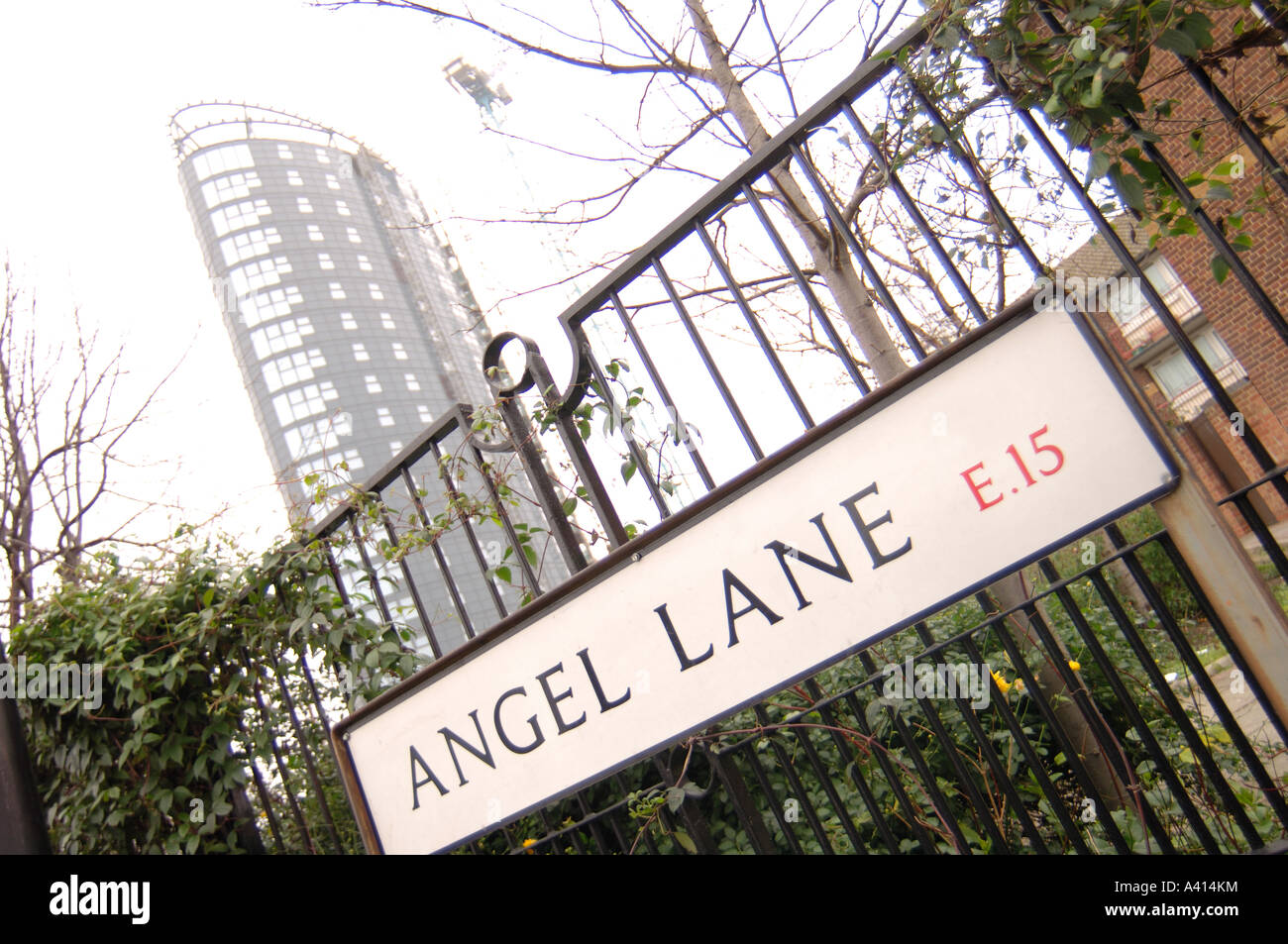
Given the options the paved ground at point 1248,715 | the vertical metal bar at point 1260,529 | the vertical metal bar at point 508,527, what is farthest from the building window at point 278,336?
the vertical metal bar at point 1260,529

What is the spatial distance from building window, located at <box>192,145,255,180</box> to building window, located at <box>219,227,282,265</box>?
5209 mm

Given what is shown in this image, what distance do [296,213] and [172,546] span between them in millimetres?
59412

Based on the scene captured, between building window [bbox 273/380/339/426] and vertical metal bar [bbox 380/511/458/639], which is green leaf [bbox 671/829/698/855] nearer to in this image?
vertical metal bar [bbox 380/511/458/639]

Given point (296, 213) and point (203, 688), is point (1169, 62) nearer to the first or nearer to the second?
point (203, 688)

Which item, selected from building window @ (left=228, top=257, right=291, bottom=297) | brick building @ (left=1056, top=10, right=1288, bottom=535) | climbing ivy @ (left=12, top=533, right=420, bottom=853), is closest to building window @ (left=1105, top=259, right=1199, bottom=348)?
brick building @ (left=1056, top=10, right=1288, bottom=535)

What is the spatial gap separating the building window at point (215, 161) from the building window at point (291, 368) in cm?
1484

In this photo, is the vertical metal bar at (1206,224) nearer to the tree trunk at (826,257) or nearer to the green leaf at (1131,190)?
the green leaf at (1131,190)

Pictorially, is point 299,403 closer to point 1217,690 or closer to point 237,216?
point 237,216

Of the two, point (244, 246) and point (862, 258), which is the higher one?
point (244, 246)

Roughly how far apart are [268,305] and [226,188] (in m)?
9.32

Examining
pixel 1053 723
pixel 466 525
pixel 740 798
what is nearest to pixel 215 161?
pixel 466 525

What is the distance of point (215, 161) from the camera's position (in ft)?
178

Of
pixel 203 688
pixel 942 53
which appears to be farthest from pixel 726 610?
pixel 203 688
